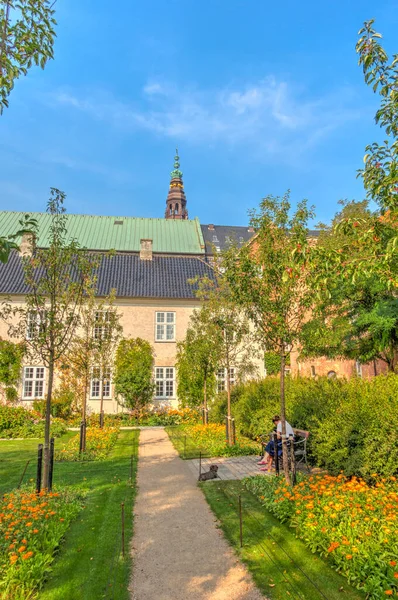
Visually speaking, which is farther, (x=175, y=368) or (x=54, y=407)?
(x=175, y=368)

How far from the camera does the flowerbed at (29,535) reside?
15.9 feet

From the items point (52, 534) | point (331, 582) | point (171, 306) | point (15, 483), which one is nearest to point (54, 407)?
point (171, 306)

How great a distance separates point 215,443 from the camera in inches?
554

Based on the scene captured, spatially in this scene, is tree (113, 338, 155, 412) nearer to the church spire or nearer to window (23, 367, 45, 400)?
window (23, 367, 45, 400)

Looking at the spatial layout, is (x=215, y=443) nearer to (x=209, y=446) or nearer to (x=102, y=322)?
(x=209, y=446)

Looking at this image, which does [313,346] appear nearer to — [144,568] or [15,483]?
[144,568]

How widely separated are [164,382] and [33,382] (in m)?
8.16

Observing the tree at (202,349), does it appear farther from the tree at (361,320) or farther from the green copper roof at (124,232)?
the green copper roof at (124,232)

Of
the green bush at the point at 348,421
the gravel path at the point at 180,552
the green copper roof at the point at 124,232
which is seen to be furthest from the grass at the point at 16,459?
the green copper roof at the point at 124,232

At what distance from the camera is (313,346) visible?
8.81m

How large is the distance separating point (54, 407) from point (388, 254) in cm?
2194

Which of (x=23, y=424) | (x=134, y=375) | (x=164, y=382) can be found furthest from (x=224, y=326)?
(x=164, y=382)

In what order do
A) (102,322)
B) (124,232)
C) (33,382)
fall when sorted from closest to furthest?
1. (102,322)
2. (33,382)
3. (124,232)

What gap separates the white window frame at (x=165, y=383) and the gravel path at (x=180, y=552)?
1546 centimetres
